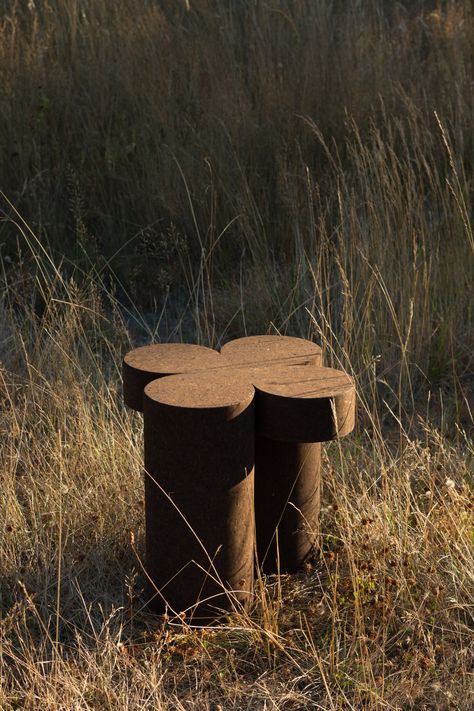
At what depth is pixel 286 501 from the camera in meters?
2.77

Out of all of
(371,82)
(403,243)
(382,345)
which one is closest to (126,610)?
(382,345)

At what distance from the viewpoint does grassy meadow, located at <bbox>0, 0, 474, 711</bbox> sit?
2.48 m

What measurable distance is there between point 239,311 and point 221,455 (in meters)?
2.23

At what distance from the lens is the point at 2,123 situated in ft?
18.8

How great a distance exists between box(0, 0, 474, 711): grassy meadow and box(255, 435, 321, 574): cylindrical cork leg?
7 centimetres

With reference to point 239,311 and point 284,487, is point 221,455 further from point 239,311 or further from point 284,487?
Result: point 239,311

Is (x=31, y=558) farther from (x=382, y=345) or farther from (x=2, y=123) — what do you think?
(x=2, y=123)

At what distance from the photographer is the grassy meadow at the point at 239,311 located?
2482 mm

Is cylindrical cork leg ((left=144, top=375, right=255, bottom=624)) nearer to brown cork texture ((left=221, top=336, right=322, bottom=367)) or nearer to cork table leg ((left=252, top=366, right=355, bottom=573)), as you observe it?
cork table leg ((left=252, top=366, right=355, bottom=573))

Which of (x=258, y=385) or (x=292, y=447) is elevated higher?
(x=258, y=385)

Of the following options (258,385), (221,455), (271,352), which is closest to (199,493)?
(221,455)

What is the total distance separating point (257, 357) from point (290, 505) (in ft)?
1.36

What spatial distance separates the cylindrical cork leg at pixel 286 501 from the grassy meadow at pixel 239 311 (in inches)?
2.7

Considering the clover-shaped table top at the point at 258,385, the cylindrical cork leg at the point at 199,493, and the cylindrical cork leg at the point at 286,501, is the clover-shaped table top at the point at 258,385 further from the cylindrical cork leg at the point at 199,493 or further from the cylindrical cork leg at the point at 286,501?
the cylindrical cork leg at the point at 286,501
